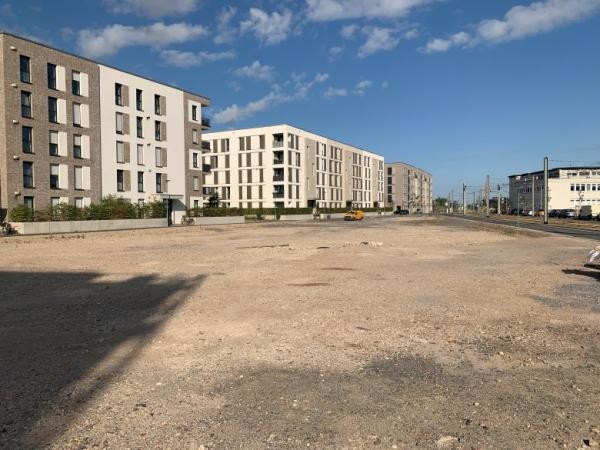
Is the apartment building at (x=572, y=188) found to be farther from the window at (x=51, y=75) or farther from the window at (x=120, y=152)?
the window at (x=51, y=75)

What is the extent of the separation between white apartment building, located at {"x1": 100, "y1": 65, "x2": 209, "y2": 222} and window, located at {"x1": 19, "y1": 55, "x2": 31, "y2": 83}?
7.69 m

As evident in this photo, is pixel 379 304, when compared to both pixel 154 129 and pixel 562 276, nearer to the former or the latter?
pixel 562 276

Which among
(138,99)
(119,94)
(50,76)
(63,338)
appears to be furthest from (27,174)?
(63,338)

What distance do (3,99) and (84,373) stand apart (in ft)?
137

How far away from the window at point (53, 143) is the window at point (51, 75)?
4354mm

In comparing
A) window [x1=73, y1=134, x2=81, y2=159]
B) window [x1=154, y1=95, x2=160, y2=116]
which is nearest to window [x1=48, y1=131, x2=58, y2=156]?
window [x1=73, y1=134, x2=81, y2=159]

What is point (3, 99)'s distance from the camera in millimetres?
38250

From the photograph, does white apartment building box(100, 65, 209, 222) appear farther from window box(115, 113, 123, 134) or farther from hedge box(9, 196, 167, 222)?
hedge box(9, 196, 167, 222)

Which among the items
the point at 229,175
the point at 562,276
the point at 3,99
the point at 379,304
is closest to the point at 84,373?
the point at 379,304

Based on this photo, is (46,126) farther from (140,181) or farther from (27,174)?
(140,181)

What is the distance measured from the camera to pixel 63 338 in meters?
6.80

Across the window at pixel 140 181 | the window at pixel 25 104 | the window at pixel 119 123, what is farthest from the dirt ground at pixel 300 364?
the window at pixel 140 181

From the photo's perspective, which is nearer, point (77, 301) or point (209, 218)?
point (77, 301)

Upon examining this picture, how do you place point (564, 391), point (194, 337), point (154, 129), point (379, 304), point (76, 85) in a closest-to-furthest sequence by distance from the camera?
point (564, 391), point (194, 337), point (379, 304), point (76, 85), point (154, 129)
